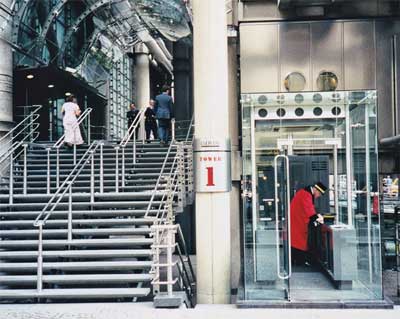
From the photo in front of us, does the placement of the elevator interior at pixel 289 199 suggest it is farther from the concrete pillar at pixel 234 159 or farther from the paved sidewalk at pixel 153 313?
the concrete pillar at pixel 234 159

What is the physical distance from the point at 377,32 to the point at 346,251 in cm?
698

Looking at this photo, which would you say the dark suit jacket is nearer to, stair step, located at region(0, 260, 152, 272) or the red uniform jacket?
the red uniform jacket

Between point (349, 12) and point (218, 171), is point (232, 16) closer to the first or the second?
point (349, 12)

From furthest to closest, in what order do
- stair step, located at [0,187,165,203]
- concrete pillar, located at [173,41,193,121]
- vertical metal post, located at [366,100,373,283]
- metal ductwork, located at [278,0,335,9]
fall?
concrete pillar, located at [173,41,193,121]
metal ductwork, located at [278,0,335,9]
stair step, located at [0,187,165,203]
vertical metal post, located at [366,100,373,283]

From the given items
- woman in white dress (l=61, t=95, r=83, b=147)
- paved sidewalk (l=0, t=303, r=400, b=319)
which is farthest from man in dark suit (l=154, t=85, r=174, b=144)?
paved sidewalk (l=0, t=303, r=400, b=319)

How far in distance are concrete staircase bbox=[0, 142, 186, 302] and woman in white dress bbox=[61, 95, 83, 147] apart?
83 centimetres

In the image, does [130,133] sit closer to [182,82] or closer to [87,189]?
[87,189]

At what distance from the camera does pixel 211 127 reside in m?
10.8

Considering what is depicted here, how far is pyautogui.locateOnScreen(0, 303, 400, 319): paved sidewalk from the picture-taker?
26.0 feet

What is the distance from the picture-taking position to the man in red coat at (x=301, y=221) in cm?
1133

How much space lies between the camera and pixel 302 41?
1467cm

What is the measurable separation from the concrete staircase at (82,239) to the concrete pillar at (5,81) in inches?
45.0

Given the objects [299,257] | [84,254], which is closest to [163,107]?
[299,257]

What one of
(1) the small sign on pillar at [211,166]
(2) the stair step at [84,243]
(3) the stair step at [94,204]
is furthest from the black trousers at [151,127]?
(2) the stair step at [84,243]
